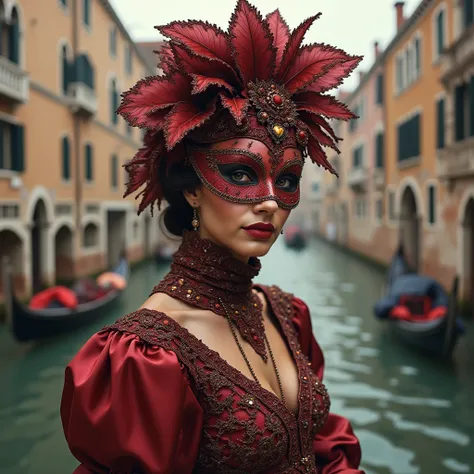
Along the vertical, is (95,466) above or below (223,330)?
below

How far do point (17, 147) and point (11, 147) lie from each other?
10 centimetres

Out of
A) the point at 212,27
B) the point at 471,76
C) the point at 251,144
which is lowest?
the point at 251,144

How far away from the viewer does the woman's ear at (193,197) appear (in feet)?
4.10

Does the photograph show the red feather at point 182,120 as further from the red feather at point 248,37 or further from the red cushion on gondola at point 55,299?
the red cushion on gondola at point 55,299

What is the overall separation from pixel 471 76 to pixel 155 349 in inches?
318

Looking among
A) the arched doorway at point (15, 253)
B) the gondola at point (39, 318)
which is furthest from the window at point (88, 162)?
the gondola at point (39, 318)

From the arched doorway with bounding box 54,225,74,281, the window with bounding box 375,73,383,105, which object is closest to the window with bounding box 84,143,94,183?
the arched doorway with bounding box 54,225,74,281

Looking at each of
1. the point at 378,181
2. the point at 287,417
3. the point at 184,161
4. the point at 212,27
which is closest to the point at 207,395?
the point at 287,417

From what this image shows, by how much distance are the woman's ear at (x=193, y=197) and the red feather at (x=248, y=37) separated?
0.28 meters

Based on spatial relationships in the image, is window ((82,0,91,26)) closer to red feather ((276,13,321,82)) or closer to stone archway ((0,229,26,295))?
stone archway ((0,229,26,295))

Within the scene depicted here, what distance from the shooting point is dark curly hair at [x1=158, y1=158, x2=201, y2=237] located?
1245 mm

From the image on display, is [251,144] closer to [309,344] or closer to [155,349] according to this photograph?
[155,349]

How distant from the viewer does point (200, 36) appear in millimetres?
1127

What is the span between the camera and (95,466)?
101 centimetres
